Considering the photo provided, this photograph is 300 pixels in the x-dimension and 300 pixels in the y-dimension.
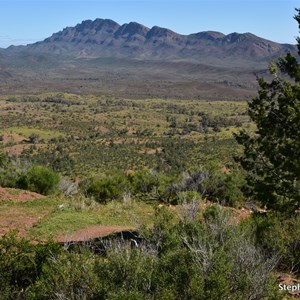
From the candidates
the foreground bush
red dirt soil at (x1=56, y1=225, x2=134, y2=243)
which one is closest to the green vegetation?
the foreground bush

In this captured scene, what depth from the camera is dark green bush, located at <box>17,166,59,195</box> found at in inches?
873

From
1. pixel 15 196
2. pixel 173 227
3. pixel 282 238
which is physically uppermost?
pixel 173 227

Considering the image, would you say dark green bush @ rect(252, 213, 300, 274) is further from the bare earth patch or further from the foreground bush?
the bare earth patch

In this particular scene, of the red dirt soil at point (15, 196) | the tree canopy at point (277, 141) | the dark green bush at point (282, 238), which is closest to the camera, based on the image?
the dark green bush at point (282, 238)

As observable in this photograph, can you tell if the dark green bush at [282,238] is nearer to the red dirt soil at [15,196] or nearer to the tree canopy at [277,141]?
the tree canopy at [277,141]

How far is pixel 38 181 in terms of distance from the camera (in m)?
22.2

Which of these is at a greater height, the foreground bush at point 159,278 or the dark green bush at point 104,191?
the foreground bush at point 159,278

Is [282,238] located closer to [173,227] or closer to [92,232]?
[173,227]

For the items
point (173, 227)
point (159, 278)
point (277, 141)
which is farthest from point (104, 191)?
point (159, 278)

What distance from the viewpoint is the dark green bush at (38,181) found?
72.7 ft

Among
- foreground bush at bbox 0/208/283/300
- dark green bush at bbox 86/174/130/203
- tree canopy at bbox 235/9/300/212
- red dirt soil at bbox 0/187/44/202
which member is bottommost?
dark green bush at bbox 86/174/130/203

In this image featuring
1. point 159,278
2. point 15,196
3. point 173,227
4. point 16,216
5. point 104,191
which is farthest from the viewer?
point 104,191

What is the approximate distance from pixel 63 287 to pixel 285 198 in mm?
7041

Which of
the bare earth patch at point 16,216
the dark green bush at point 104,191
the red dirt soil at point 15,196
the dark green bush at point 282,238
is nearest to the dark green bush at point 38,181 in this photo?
the dark green bush at point 104,191
